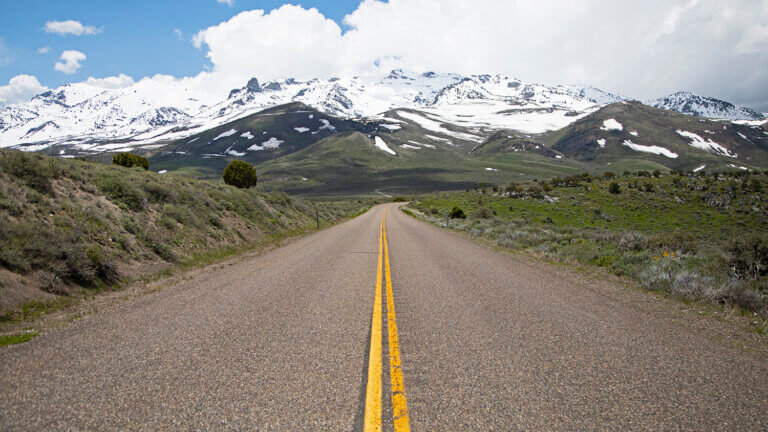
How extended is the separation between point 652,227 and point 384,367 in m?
41.0

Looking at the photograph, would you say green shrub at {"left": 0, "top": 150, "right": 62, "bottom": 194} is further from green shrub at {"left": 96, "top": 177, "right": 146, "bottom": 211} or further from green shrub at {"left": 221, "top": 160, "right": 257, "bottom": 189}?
green shrub at {"left": 221, "top": 160, "right": 257, "bottom": 189}

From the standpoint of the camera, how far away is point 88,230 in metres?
9.39

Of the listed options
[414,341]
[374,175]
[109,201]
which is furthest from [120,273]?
[374,175]

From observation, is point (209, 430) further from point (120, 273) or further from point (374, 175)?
point (374, 175)

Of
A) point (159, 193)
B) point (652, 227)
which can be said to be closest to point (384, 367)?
point (159, 193)

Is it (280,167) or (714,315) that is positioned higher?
(280,167)

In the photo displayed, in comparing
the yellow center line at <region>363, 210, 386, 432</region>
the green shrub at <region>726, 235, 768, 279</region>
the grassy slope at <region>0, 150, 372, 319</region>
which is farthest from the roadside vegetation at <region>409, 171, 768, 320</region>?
the grassy slope at <region>0, 150, 372, 319</region>

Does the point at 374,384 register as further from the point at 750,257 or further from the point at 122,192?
the point at 122,192

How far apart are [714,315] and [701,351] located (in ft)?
6.90

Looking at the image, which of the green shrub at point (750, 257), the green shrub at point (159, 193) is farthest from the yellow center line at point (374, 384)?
the green shrub at point (159, 193)

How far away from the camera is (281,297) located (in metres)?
6.87

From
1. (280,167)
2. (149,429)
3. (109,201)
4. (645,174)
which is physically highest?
(280,167)

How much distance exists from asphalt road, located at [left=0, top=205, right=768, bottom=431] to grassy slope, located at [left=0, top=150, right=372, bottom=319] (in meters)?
1.88

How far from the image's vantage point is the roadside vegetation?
757 cm
